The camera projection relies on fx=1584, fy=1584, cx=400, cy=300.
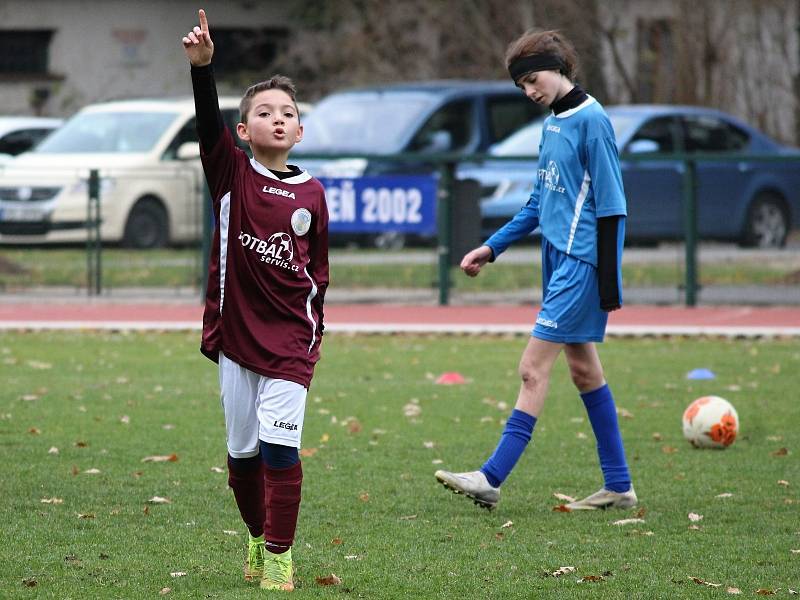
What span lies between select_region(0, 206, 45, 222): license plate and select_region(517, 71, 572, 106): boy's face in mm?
11098

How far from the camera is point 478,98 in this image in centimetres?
2038

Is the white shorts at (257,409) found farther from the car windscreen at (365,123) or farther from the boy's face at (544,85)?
the car windscreen at (365,123)

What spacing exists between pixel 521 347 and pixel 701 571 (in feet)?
24.9

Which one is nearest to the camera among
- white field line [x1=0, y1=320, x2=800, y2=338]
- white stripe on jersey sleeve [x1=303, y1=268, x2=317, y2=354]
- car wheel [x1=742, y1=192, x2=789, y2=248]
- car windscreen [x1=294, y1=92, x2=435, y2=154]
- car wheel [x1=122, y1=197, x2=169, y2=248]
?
white stripe on jersey sleeve [x1=303, y1=268, x2=317, y2=354]

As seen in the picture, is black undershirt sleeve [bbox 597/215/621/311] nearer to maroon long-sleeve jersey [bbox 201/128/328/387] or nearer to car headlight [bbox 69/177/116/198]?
maroon long-sleeve jersey [bbox 201/128/328/387]

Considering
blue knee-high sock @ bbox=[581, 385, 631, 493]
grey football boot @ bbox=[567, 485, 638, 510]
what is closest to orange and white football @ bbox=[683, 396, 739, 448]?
blue knee-high sock @ bbox=[581, 385, 631, 493]

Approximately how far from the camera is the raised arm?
494 cm

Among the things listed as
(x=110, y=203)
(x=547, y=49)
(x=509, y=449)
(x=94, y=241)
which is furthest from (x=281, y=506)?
(x=110, y=203)

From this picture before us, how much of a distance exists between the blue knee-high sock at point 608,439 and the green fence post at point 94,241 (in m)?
10.9

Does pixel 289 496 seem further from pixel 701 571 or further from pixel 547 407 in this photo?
pixel 547 407

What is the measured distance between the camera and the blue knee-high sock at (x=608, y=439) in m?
6.81

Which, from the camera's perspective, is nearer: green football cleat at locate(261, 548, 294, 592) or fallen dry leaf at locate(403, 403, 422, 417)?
green football cleat at locate(261, 548, 294, 592)

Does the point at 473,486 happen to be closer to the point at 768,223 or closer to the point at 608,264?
the point at 608,264

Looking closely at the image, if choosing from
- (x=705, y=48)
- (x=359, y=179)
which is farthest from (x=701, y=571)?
(x=705, y=48)
